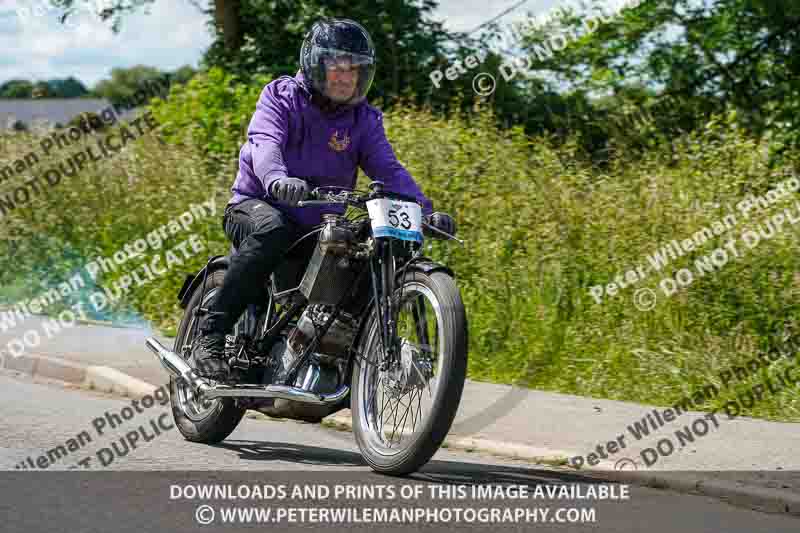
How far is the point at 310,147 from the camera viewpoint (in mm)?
6410

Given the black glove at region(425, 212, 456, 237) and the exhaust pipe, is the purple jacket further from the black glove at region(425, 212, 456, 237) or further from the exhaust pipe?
the exhaust pipe

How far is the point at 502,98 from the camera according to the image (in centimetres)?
1836

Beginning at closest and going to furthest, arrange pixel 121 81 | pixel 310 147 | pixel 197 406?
pixel 310 147 → pixel 197 406 → pixel 121 81

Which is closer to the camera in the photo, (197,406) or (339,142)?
(339,142)

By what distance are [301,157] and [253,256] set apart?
1.95 feet

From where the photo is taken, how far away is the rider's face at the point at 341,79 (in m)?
6.20

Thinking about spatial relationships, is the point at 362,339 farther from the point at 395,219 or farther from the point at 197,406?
the point at 197,406

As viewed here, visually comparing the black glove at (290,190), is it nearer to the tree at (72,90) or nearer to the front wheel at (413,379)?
the front wheel at (413,379)

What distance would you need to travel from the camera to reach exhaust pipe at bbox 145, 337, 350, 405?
19.6 ft

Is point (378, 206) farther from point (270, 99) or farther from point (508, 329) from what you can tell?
point (508, 329)

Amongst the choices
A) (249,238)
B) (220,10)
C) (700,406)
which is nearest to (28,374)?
(249,238)

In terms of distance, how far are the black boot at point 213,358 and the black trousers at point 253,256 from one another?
1.7 inches

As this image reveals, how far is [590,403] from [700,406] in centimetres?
75

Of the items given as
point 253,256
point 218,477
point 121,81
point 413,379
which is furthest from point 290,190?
point 121,81
